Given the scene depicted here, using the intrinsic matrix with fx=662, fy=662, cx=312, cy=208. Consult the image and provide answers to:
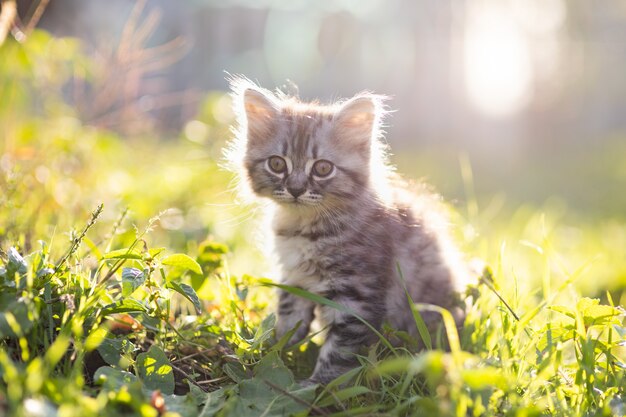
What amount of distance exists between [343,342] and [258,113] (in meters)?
1.14

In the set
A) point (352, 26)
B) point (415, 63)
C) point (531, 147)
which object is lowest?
point (531, 147)

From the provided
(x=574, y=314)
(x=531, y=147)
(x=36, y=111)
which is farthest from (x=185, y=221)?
(x=531, y=147)

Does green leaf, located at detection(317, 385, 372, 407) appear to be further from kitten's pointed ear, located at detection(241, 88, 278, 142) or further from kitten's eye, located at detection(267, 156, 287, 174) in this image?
kitten's pointed ear, located at detection(241, 88, 278, 142)

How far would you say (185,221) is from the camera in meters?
3.86

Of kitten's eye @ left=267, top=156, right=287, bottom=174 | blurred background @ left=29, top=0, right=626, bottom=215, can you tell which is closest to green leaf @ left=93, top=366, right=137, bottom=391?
kitten's eye @ left=267, top=156, right=287, bottom=174

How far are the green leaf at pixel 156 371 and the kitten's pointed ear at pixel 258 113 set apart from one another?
128 cm

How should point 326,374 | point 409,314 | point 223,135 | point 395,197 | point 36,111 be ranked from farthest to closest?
point 36,111
point 223,135
point 395,197
point 409,314
point 326,374

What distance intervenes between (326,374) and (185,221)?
1797 millimetres

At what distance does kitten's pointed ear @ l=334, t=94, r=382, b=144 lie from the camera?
2.82 meters

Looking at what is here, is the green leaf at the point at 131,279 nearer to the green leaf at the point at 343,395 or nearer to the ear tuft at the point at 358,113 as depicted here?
the green leaf at the point at 343,395

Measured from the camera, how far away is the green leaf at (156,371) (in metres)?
1.90

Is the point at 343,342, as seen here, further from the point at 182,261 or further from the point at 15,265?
the point at 15,265

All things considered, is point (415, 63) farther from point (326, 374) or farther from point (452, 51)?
point (326, 374)

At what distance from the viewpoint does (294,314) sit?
9.20 ft
